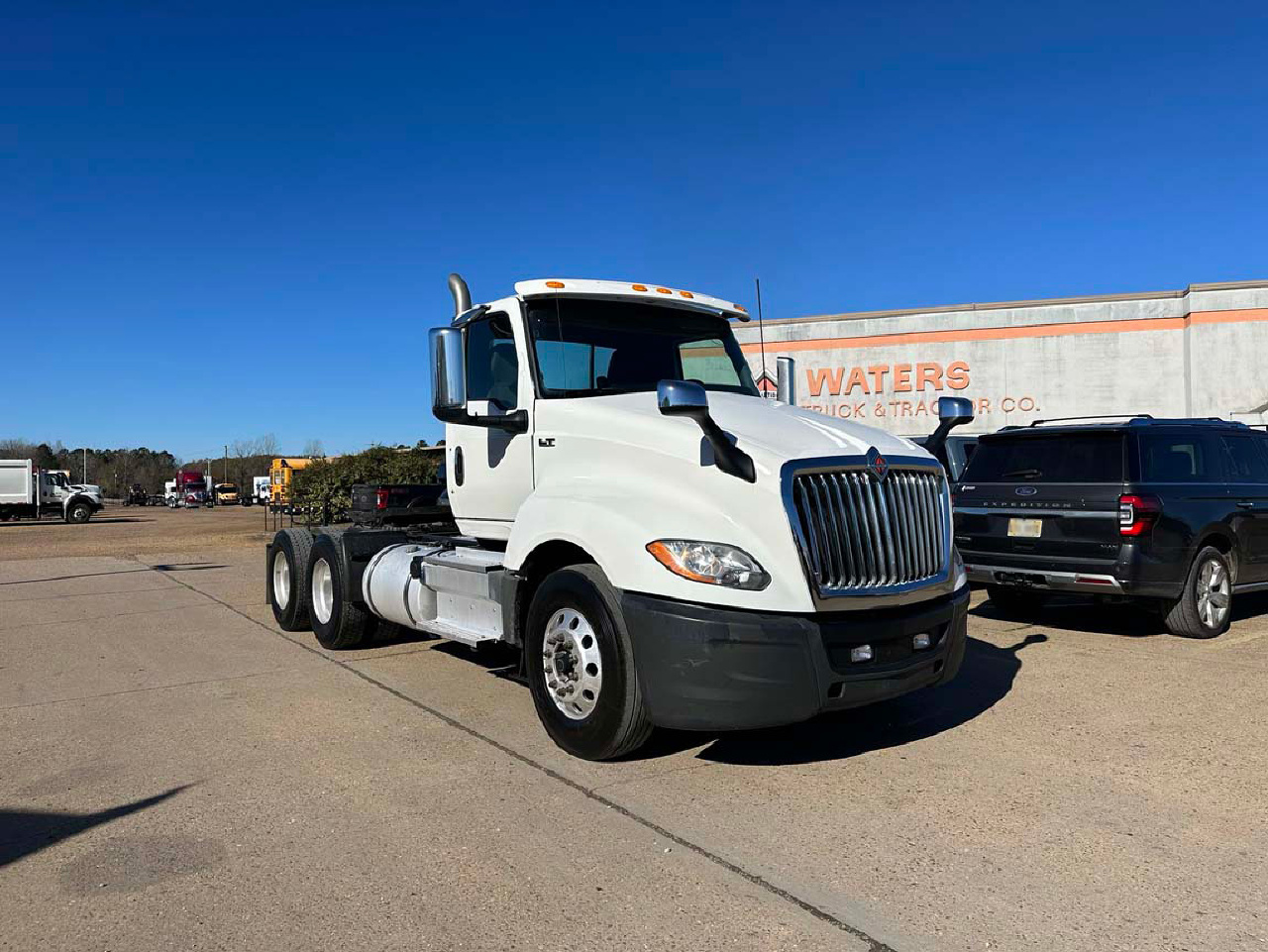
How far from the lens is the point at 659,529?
4516 mm

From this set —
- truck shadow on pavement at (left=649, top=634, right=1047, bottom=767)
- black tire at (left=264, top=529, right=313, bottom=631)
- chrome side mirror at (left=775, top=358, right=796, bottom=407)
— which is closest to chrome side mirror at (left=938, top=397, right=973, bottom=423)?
chrome side mirror at (left=775, top=358, right=796, bottom=407)

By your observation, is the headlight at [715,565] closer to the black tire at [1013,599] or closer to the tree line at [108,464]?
the black tire at [1013,599]

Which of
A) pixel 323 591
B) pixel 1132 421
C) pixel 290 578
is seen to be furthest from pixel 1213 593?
pixel 290 578

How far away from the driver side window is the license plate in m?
4.89

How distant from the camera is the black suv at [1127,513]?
7.80 meters

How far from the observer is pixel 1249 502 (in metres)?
8.70

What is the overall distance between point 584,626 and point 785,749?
1343 mm

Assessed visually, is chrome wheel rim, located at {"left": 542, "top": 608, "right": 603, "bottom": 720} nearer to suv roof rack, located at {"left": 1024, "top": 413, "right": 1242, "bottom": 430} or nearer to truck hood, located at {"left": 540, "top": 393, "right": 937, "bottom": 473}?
truck hood, located at {"left": 540, "top": 393, "right": 937, "bottom": 473}

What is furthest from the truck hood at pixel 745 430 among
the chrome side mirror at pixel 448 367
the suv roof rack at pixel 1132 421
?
the suv roof rack at pixel 1132 421

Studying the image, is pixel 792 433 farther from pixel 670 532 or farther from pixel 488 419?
pixel 488 419

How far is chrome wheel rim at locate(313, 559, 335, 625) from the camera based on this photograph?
8.35m

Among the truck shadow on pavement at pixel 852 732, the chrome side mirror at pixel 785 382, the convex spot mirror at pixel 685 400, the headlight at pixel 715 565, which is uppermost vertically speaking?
the chrome side mirror at pixel 785 382

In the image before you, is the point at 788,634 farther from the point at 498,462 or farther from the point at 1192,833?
the point at 498,462

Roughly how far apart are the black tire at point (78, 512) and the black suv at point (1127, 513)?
43900 mm
